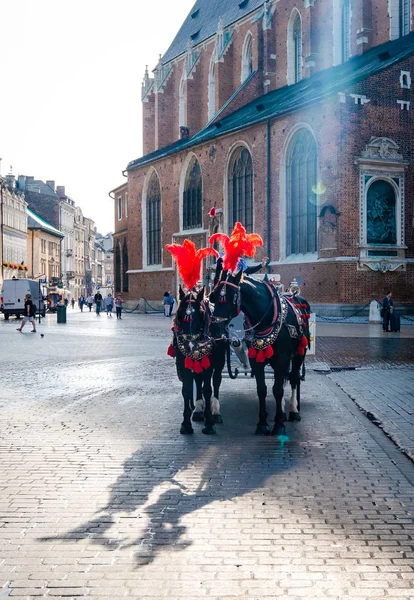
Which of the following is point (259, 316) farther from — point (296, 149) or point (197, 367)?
point (296, 149)

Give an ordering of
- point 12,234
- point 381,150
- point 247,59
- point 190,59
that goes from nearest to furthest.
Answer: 1. point 381,150
2. point 247,59
3. point 190,59
4. point 12,234

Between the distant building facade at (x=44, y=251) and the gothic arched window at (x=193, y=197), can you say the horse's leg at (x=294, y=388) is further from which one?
the distant building facade at (x=44, y=251)

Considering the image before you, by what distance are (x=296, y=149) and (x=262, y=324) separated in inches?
1122

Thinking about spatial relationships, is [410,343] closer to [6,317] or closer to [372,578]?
[372,578]

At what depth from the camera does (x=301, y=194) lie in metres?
34.8

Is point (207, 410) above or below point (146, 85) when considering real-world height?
below

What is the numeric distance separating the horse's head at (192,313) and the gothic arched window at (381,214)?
24.7 meters

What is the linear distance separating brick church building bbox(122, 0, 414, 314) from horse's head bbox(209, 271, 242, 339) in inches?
932

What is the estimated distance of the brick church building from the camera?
31.3 metres

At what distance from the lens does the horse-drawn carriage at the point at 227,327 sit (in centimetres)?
768

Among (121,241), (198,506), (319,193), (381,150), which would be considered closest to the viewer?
(198,506)

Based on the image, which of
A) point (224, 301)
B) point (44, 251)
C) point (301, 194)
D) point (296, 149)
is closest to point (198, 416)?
point (224, 301)

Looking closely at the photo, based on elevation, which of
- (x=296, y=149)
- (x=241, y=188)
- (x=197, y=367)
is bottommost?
(x=197, y=367)

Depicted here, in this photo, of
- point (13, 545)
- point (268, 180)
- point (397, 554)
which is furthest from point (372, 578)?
point (268, 180)
